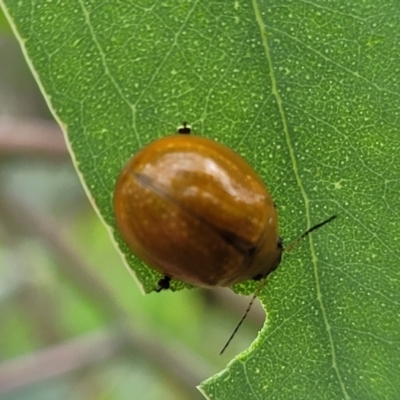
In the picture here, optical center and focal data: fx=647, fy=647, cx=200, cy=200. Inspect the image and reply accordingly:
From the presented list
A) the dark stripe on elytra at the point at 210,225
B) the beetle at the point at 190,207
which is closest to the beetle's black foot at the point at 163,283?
the beetle at the point at 190,207

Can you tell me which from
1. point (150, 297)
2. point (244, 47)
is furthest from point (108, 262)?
point (244, 47)

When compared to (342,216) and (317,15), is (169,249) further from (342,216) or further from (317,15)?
(317,15)

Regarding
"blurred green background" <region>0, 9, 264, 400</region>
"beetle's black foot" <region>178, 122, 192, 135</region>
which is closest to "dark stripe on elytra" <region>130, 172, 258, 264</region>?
"beetle's black foot" <region>178, 122, 192, 135</region>

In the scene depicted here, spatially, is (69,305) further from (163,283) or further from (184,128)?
A: (184,128)


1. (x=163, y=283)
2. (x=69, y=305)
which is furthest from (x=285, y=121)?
(x=69, y=305)

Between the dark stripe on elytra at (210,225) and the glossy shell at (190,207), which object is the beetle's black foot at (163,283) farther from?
the dark stripe on elytra at (210,225)

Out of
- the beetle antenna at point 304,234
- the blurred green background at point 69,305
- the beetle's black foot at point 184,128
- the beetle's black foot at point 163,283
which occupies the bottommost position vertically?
the blurred green background at point 69,305

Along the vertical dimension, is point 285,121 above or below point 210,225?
above
